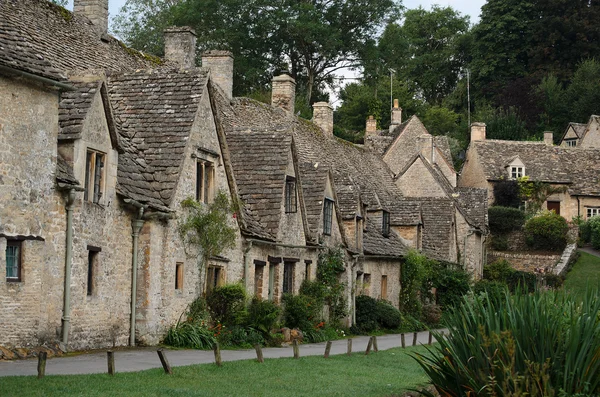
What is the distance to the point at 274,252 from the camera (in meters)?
32.6

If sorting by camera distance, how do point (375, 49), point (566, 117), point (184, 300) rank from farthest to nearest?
point (566, 117)
point (375, 49)
point (184, 300)

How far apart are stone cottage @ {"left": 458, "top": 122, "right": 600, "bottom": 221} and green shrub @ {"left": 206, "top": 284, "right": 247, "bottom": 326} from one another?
53.2 metres

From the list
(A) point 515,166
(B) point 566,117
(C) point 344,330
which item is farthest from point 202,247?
(B) point 566,117

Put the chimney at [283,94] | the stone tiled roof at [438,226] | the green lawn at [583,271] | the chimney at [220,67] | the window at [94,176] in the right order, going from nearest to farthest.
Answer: the window at [94,176], the chimney at [220,67], the chimney at [283,94], the stone tiled roof at [438,226], the green lawn at [583,271]

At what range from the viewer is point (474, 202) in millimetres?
66750

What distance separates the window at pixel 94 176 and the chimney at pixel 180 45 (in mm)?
15123

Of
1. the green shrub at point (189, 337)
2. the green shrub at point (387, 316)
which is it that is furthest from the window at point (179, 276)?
the green shrub at point (387, 316)

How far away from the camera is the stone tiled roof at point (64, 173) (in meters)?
21.5

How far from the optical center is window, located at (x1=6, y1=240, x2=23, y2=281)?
66.4ft

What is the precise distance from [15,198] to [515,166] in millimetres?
64407

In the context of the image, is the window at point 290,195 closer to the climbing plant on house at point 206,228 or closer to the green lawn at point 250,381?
the climbing plant on house at point 206,228

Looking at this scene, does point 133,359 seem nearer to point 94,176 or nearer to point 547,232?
point 94,176

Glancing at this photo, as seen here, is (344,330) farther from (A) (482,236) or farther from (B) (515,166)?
(B) (515,166)

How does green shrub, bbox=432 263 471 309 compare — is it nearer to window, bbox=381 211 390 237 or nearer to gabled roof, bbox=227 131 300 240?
window, bbox=381 211 390 237
